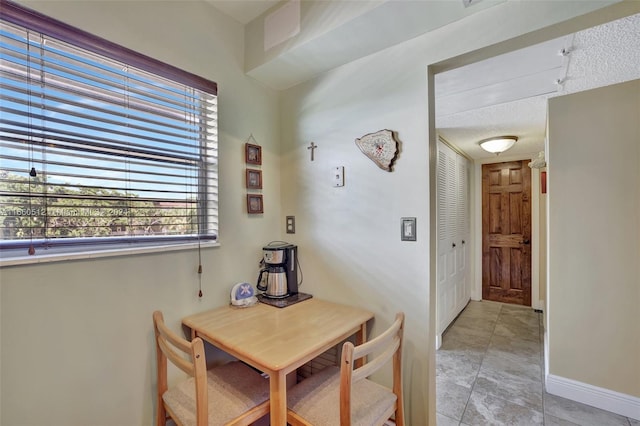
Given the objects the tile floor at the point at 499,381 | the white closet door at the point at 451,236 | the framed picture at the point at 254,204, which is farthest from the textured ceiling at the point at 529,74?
the tile floor at the point at 499,381

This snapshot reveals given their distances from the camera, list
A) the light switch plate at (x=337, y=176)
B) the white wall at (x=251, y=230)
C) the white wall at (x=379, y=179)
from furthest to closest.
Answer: the light switch plate at (x=337, y=176) → the white wall at (x=379, y=179) → the white wall at (x=251, y=230)

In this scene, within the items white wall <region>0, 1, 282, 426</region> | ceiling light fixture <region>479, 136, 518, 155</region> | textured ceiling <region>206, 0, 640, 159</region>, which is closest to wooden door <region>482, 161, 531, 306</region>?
ceiling light fixture <region>479, 136, 518, 155</region>

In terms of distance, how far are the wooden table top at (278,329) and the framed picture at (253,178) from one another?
0.78 meters

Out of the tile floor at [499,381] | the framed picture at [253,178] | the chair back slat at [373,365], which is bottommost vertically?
the tile floor at [499,381]

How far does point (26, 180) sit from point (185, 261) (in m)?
0.73

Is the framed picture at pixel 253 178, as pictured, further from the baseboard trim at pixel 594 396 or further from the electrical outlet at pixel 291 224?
the baseboard trim at pixel 594 396

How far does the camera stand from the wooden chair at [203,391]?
996mm

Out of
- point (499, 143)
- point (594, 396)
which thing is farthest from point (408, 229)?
point (499, 143)

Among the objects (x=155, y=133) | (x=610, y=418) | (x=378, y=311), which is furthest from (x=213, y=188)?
(x=610, y=418)

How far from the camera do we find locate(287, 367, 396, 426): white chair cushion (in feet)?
3.73

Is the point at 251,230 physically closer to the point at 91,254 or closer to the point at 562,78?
the point at 91,254

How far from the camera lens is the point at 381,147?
155cm

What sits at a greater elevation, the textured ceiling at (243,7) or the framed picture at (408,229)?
the textured ceiling at (243,7)

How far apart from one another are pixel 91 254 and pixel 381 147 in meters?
1.50
